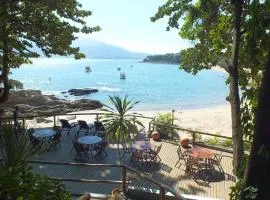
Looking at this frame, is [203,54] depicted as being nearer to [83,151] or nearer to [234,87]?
[234,87]

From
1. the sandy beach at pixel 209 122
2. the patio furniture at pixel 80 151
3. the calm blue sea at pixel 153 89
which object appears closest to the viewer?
the patio furniture at pixel 80 151

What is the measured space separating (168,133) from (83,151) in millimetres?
5396

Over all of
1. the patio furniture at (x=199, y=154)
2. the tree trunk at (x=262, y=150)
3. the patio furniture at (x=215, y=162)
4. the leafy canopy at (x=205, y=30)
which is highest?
the leafy canopy at (x=205, y=30)

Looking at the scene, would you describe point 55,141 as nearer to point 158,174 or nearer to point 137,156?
point 137,156

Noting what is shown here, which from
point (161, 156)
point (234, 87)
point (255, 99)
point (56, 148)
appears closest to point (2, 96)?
point (56, 148)

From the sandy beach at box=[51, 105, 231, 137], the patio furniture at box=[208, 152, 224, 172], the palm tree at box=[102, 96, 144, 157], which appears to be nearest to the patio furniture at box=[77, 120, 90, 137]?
the palm tree at box=[102, 96, 144, 157]

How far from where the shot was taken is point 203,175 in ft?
40.0

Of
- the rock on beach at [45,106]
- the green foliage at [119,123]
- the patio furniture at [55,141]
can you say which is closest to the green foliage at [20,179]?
the green foliage at [119,123]

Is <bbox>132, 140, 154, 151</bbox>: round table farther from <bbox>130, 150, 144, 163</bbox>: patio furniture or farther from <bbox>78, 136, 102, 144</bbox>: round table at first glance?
<bbox>78, 136, 102, 144</bbox>: round table

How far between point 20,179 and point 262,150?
12.0 ft

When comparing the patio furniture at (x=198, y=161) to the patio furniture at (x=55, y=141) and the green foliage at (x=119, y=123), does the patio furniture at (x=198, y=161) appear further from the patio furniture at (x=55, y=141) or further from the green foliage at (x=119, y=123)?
the patio furniture at (x=55, y=141)

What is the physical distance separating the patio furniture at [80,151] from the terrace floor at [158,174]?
0.96 ft

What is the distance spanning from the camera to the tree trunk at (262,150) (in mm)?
3986

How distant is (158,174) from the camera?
12492mm
